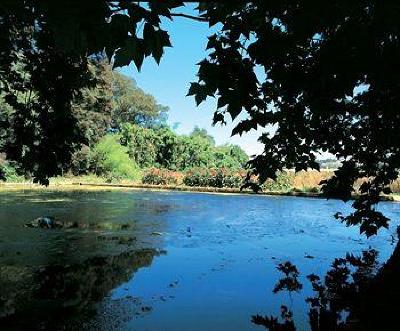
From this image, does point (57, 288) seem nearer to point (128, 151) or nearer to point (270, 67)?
point (270, 67)

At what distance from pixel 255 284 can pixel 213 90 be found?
5861 millimetres

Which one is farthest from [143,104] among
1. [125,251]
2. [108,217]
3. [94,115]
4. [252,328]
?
[252,328]

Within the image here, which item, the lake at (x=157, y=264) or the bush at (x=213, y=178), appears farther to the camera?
the bush at (x=213, y=178)

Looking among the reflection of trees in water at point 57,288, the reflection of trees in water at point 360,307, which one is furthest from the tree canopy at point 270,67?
the reflection of trees in water at point 57,288

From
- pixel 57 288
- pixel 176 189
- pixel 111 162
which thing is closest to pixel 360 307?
pixel 57 288

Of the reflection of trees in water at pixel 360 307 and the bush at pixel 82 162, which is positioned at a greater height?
the bush at pixel 82 162

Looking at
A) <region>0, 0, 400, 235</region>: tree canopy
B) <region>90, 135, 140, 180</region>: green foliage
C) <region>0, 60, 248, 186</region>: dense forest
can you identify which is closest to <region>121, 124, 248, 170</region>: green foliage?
<region>0, 60, 248, 186</region>: dense forest

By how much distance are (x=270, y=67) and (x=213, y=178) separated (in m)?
32.1

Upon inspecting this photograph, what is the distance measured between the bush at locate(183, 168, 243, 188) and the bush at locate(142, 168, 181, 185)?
3.78 feet

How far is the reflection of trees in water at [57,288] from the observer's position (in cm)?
588

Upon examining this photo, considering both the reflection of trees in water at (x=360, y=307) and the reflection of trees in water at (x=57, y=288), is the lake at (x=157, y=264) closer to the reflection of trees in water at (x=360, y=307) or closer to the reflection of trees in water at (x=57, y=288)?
the reflection of trees in water at (x=57, y=288)

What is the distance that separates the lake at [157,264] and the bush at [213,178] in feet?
53.7

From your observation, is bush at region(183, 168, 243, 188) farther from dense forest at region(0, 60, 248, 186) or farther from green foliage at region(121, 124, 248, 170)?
green foliage at region(121, 124, 248, 170)

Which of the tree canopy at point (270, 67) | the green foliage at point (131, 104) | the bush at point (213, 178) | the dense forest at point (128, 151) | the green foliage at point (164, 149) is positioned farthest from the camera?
the green foliage at point (131, 104)
